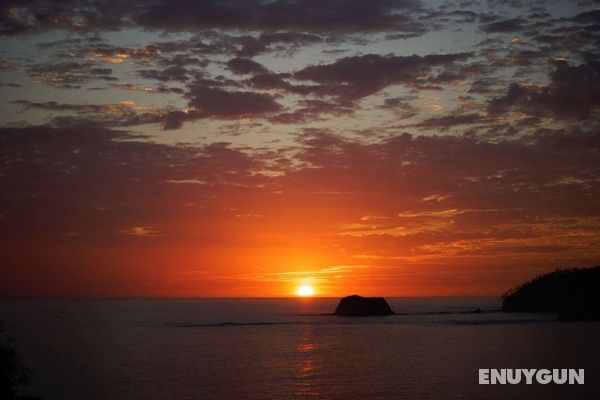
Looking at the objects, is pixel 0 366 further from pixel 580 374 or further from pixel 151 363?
pixel 580 374

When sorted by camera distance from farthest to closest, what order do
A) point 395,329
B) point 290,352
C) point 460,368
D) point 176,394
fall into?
point 395,329 → point 290,352 → point 460,368 → point 176,394

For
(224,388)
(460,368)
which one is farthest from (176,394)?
(460,368)

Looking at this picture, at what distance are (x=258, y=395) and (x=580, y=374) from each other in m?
39.8

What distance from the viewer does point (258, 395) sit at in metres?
69.5

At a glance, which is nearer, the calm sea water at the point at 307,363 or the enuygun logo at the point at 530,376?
the calm sea water at the point at 307,363

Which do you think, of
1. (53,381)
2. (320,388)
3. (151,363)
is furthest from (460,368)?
(53,381)

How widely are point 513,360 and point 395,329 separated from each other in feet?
241

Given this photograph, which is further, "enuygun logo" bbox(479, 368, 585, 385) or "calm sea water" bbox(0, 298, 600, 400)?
"enuygun logo" bbox(479, 368, 585, 385)

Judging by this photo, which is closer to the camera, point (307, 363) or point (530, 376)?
point (530, 376)

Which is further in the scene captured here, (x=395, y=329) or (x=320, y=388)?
(x=395, y=329)

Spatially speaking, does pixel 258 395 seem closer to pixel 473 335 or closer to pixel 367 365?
pixel 367 365

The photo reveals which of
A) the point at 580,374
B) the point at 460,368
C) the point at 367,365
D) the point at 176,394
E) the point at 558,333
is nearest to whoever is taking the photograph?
the point at 176,394

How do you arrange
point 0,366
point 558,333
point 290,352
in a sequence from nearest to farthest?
point 0,366
point 290,352
point 558,333

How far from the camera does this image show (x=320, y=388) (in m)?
73.2
